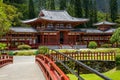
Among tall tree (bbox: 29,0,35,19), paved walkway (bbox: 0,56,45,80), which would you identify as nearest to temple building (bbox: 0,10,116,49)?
tall tree (bbox: 29,0,35,19)

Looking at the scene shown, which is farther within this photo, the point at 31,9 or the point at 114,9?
the point at 114,9

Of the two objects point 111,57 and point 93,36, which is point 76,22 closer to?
point 93,36

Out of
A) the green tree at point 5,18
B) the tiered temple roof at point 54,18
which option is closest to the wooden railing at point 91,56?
the green tree at point 5,18

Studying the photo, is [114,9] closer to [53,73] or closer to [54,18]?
[54,18]

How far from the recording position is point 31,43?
62.5 metres

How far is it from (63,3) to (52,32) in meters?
29.0

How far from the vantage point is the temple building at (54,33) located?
62.1 m

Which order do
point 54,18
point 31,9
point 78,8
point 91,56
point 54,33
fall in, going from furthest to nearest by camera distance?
point 78,8, point 31,9, point 54,18, point 54,33, point 91,56

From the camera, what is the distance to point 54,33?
66.2 m

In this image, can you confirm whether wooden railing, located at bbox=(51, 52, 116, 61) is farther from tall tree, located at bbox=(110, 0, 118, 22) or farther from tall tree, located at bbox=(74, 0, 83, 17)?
tall tree, located at bbox=(110, 0, 118, 22)

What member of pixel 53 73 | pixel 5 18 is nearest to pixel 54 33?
pixel 5 18

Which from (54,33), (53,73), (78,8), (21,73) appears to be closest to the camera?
(53,73)

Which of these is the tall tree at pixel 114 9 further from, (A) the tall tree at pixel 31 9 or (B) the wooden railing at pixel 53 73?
(B) the wooden railing at pixel 53 73

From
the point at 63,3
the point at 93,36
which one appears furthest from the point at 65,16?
the point at 63,3
